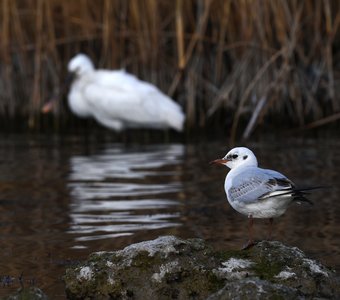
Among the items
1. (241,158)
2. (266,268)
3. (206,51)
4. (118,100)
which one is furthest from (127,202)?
(118,100)

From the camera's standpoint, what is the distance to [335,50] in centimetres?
1468

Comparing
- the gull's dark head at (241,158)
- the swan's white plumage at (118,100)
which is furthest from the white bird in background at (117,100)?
the gull's dark head at (241,158)

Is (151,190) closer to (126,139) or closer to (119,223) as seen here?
(119,223)

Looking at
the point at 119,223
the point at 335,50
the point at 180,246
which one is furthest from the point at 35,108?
the point at 180,246

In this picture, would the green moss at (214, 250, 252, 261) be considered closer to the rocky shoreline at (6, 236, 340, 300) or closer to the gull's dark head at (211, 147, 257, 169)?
the rocky shoreline at (6, 236, 340, 300)

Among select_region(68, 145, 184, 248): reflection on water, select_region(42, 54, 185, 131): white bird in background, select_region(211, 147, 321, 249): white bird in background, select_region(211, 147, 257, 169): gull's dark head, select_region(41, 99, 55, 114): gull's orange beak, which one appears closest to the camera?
select_region(211, 147, 321, 249): white bird in background

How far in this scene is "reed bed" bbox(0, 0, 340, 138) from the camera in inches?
517

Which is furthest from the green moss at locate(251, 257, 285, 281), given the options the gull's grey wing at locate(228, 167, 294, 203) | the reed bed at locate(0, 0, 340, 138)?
the reed bed at locate(0, 0, 340, 138)

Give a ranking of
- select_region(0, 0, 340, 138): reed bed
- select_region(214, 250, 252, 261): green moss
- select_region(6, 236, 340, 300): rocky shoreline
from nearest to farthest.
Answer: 1. select_region(6, 236, 340, 300): rocky shoreline
2. select_region(214, 250, 252, 261): green moss
3. select_region(0, 0, 340, 138): reed bed

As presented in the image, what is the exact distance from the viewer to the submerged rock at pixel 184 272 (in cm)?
494

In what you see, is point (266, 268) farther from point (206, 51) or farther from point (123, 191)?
point (206, 51)

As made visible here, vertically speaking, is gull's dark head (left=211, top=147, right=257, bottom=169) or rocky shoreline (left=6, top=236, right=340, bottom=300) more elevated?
gull's dark head (left=211, top=147, right=257, bottom=169)

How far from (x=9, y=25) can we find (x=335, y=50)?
4744mm

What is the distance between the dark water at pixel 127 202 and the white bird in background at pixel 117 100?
882mm
